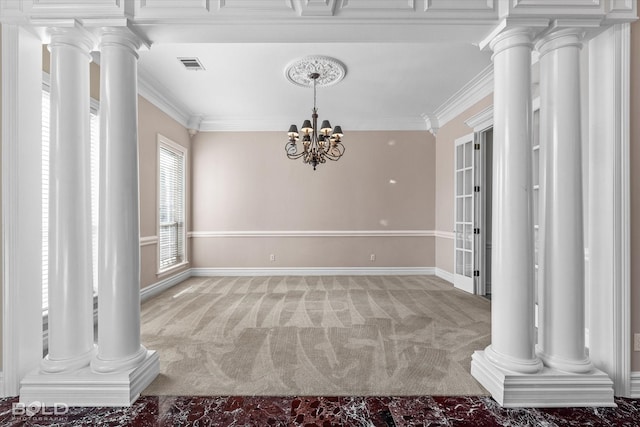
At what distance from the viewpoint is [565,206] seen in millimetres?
1999

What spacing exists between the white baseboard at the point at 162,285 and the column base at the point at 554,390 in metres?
4.30

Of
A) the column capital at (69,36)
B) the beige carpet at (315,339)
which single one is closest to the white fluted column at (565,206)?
the beige carpet at (315,339)

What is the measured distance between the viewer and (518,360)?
6.56ft

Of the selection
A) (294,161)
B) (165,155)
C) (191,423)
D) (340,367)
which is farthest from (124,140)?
(294,161)

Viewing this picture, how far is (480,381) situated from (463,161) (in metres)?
3.66

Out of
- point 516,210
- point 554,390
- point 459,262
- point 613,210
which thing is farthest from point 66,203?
point 459,262

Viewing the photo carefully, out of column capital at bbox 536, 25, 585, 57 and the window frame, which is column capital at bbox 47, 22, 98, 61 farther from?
column capital at bbox 536, 25, 585, 57

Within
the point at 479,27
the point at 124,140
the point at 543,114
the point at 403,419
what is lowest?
the point at 403,419

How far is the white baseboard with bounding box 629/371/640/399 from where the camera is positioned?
2.04m

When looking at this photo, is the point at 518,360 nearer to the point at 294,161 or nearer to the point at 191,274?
the point at 294,161

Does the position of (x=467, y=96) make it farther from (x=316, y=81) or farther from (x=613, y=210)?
(x=613, y=210)

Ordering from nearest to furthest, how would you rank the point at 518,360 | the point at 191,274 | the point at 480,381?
the point at 518,360 → the point at 480,381 → the point at 191,274

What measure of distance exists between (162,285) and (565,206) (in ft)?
16.6

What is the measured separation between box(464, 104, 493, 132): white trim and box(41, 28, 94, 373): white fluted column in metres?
4.35
